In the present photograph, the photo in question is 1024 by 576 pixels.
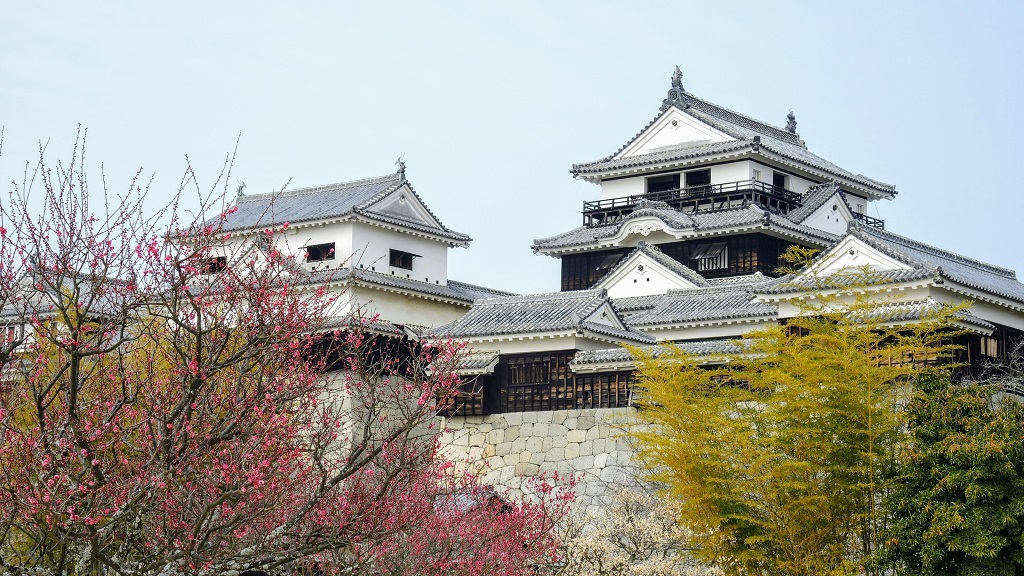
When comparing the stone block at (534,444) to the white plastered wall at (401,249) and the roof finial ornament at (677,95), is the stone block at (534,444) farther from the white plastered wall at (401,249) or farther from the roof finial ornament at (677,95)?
the roof finial ornament at (677,95)

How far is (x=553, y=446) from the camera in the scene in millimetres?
22094

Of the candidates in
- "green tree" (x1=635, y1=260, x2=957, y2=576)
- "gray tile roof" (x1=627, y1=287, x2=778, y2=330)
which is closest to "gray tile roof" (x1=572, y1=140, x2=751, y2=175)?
"gray tile roof" (x1=627, y1=287, x2=778, y2=330)

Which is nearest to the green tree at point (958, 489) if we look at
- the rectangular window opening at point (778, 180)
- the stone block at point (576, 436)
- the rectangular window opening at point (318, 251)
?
the stone block at point (576, 436)

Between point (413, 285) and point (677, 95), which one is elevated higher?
point (677, 95)

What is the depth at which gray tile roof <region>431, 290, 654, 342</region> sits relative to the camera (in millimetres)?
22688

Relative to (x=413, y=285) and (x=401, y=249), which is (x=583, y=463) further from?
(x=401, y=249)

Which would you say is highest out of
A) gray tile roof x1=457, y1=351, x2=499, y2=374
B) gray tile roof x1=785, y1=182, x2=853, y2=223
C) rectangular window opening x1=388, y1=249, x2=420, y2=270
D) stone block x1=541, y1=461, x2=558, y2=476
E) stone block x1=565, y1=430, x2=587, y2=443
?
gray tile roof x1=785, y1=182, x2=853, y2=223

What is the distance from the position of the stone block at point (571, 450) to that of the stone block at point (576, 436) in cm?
7

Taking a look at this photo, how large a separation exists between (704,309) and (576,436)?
4621 mm

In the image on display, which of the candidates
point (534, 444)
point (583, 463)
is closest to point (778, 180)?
point (534, 444)

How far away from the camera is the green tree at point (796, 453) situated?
15.9 meters

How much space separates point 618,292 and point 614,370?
758cm

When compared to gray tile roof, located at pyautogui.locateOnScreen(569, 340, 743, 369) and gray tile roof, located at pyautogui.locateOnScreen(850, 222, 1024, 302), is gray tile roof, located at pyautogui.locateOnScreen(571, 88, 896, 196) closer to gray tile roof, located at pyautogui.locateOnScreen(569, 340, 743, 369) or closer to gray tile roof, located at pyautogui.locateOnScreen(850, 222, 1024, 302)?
gray tile roof, located at pyautogui.locateOnScreen(850, 222, 1024, 302)

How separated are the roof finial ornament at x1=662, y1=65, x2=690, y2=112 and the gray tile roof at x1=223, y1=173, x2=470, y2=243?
6.99 metres
